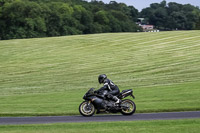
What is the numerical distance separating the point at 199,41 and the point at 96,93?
3593 centimetres

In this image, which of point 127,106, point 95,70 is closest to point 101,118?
point 127,106

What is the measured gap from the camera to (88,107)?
17.0 meters

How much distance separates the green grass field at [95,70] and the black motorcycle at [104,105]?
3.53ft

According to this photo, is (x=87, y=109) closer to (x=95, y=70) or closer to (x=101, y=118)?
(x=101, y=118)

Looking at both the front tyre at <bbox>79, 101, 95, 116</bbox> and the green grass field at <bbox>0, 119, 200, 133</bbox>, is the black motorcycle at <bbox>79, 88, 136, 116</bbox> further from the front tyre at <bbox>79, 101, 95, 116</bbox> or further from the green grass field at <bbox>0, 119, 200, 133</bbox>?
the green grass field at <bbox>0, 119, 200, 133</bbox>

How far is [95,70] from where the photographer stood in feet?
128

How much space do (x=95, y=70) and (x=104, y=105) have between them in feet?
→ 72.5

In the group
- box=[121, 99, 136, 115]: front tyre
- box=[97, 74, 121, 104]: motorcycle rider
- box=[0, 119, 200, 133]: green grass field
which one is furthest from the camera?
box=[97, 74, 121, 104]: motorcycle rider

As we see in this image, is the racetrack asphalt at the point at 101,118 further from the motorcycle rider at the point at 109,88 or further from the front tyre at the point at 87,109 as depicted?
the motorcycle rider at the point at 109,88

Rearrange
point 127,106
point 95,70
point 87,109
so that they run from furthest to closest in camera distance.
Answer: point 95,70 < point 87,109 < point 127,106

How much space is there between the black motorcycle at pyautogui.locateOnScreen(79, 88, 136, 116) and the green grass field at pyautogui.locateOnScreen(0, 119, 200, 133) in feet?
7.08

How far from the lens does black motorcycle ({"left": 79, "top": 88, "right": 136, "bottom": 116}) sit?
1666cm

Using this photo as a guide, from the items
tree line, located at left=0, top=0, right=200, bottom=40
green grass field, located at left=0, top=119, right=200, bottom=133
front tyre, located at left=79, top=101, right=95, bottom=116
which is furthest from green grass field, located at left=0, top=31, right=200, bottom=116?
tree line, located at left=0, top=0, right=200, bottom=40

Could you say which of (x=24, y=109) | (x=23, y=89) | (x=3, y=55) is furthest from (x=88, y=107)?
(x=3, y=55)
